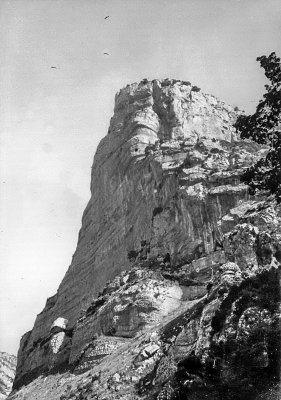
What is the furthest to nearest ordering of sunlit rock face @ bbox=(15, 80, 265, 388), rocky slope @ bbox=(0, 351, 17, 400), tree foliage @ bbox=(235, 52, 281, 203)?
rocky slope @ bbox=(0, 351, 17, 400) → sunlit rock face @ bbox=(15, 80, 265, 388) → tree foliage @ bbox=(235, 52, 281, 203)

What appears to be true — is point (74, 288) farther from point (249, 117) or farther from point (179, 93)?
point (249, 117)

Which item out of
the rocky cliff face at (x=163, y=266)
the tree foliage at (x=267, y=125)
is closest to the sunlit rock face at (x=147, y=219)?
the rocky cliff face at (x=163, y=266)

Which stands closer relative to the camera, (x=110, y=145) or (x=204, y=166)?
(x=204, y=166)

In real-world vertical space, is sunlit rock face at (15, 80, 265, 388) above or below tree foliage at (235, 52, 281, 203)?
above

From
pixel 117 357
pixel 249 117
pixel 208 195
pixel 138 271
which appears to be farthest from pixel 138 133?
pixel 249 117

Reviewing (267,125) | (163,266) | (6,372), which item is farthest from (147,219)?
(6,372)

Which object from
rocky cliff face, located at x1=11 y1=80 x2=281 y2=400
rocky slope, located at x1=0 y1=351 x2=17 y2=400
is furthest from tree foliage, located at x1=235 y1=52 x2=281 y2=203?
rocky slope, located at x1=0 y1=351 x2=17 y2=400

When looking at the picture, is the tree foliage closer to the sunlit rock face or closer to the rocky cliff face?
the rocky cliff face
